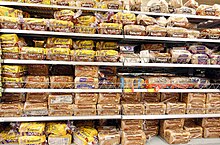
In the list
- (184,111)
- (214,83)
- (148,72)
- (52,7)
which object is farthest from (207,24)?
(52,7)

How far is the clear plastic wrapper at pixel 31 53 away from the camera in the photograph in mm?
1920

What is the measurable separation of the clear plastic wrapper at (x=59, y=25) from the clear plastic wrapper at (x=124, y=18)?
51 cm

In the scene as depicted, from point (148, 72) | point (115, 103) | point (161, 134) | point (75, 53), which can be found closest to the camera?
point (75, 53)

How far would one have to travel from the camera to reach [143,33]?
2100mm

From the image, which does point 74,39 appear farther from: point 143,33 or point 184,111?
point 184,111

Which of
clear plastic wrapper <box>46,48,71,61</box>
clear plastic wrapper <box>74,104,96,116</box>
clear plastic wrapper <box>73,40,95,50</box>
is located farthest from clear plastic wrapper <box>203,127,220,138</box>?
clear plastic wrapper <box>46,48,71,61</box>

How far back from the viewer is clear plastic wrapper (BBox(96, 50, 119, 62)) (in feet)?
6.67

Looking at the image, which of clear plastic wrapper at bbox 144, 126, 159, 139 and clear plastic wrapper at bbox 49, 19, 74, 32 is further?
clear plastic wrapper at bbox 144, 126, 159, 139

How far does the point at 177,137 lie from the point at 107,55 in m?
1.26

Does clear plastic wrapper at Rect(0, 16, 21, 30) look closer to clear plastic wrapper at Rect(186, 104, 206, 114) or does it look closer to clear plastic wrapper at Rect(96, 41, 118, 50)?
clear plastic wrapper at Rect(96, 41, 118, 50)

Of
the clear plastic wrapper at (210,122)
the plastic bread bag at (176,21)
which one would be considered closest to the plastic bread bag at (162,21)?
the plastic bread bag at (176,21)

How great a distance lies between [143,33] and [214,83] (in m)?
1.16

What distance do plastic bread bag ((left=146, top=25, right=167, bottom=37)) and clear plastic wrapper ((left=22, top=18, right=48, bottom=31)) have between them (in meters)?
1.16

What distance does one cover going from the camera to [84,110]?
2.05 metres
